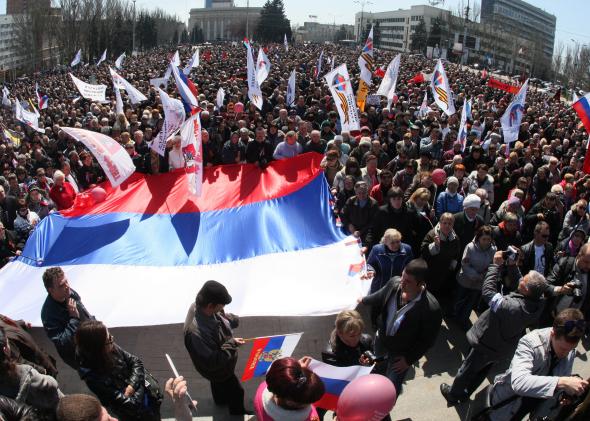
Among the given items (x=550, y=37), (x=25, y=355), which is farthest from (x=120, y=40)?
(x=550, y=37)

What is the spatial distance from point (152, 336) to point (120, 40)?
7403 centimetres

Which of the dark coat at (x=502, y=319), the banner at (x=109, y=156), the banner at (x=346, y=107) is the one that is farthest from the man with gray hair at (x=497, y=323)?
the banner at (x=346, y=107)

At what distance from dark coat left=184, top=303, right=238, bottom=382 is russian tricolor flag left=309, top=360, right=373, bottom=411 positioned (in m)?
1.00

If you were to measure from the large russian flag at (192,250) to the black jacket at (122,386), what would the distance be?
135 centimetres

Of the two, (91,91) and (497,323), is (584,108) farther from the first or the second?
(91,91)

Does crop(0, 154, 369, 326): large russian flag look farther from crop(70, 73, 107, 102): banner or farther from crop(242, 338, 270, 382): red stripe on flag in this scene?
crop(70, 73, 107, 102): banner

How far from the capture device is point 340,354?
371 centimetres

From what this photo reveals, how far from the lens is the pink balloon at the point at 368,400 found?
2711 mm

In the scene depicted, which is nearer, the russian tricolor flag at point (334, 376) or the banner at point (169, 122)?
the russian tricolor flag at point (334, 376)

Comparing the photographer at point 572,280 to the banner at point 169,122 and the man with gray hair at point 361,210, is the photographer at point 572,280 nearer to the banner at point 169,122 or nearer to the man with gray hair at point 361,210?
the man with gray hair at point 361,210

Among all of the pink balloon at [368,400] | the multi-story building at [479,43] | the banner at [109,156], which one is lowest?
the pink balloon at [368,400]

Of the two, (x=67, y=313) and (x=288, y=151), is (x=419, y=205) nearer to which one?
(x=288, y=151)

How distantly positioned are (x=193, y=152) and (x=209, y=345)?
3671 millimetres

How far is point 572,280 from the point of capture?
5.45 m
